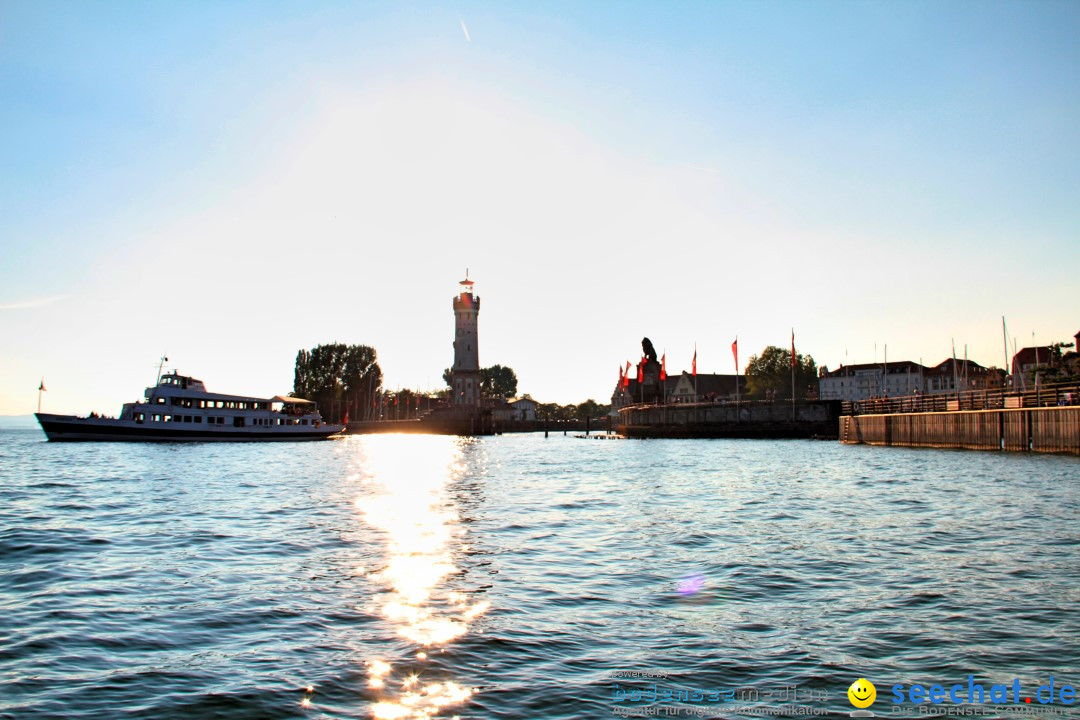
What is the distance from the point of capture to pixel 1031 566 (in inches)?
567

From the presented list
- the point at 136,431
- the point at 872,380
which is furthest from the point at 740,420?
the point at 872,380

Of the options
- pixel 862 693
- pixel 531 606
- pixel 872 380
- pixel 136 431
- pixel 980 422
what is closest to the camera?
pixel 862 693

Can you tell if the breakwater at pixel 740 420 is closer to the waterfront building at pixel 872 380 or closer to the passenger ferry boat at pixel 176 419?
the passenger ferry boat at pixel 176 419

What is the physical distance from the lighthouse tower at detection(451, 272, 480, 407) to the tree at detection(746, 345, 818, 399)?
216 feet

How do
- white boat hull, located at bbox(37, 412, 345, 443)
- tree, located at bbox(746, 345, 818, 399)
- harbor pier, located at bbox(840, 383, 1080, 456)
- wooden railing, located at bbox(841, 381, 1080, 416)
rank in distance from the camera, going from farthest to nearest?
tree, located at bbox(746, 345, 818, 399) < white boat hull, located at bbox(37, 412, 345, 443) < wooden railing, located at bbox(841, 381, 1080, 416) < harbor pier, located at bbox(840, 383, 1080, 456)

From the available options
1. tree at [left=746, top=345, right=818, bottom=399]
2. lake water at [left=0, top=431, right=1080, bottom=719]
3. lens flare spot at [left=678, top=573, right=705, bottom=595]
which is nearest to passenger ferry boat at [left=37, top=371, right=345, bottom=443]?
lake water at [left=0, top=431, right=1080, bottom=719]

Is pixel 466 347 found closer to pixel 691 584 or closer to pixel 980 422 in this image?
pixel 980 422

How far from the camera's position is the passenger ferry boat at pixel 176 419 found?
261 ft

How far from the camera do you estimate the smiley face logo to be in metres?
7.88

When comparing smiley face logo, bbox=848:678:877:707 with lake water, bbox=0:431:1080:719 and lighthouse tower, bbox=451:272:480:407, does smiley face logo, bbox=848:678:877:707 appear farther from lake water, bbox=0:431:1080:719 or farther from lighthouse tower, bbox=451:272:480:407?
lighthouse tower, bbox=451:272:480:407

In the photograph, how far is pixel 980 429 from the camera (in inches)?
2184

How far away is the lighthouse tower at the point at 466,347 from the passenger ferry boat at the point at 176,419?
190ft

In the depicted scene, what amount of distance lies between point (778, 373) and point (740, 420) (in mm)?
73944

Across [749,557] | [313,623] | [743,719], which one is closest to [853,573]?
[749,557]
